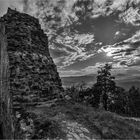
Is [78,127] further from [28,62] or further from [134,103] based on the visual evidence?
[134,103]

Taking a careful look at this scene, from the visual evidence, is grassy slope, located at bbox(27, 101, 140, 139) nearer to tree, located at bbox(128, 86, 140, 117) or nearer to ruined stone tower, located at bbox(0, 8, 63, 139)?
ruined stone tower, located at bbox(0, 8, 63, 139)

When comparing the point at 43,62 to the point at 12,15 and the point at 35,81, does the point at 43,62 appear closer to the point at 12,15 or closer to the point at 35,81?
the point at 35,81

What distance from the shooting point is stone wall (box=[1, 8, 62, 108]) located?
8875mm

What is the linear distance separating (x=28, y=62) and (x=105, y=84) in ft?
64.7

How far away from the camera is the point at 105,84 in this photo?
26.0 m

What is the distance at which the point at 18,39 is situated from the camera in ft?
34.0

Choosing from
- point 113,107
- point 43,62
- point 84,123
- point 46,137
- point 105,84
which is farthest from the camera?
point 113,107

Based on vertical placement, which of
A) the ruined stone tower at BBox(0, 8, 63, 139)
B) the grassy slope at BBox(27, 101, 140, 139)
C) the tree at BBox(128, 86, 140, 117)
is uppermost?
the ruined stone tower at BBox(0, 8, 63, 139)

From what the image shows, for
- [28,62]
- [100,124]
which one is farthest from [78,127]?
[28,62]

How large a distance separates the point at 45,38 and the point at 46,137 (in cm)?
990

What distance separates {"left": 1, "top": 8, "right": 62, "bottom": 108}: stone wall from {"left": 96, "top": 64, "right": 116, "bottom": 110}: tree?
16564mm

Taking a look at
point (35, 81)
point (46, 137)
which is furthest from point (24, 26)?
point (46, 137)

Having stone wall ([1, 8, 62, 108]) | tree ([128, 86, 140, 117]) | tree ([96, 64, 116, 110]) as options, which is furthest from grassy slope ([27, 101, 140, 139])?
tree ([128, 86, 140, 117])

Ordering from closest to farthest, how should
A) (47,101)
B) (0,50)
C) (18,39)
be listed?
(47,101) → (18,39) → (0,50)
